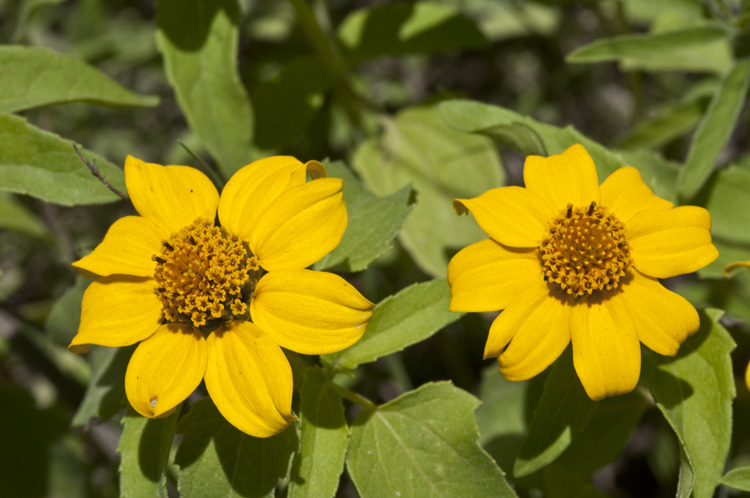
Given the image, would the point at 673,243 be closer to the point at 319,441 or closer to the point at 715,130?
the point at 715,130

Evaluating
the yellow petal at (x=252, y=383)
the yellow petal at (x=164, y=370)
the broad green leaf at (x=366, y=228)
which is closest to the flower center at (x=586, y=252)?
the broad green leaf at (x=366, y=228)

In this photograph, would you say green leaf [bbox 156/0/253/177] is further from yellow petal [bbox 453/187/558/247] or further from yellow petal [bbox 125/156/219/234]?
yellow petal [bbox 453/187/558/247]

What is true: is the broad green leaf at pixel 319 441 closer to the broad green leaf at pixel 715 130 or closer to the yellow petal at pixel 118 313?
the yellow petal at pixel 118 313

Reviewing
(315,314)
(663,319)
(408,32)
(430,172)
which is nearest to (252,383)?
(315,314)

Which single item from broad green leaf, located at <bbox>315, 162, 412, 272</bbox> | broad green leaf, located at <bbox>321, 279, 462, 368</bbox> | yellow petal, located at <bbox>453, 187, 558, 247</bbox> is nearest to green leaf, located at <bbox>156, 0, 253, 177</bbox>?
broad green leaf, located at <bbox>315, 162, 412, 272</bbox>

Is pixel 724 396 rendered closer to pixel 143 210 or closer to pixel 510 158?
pixel 143 210

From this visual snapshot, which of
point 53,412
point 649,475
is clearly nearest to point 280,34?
point 53,412
